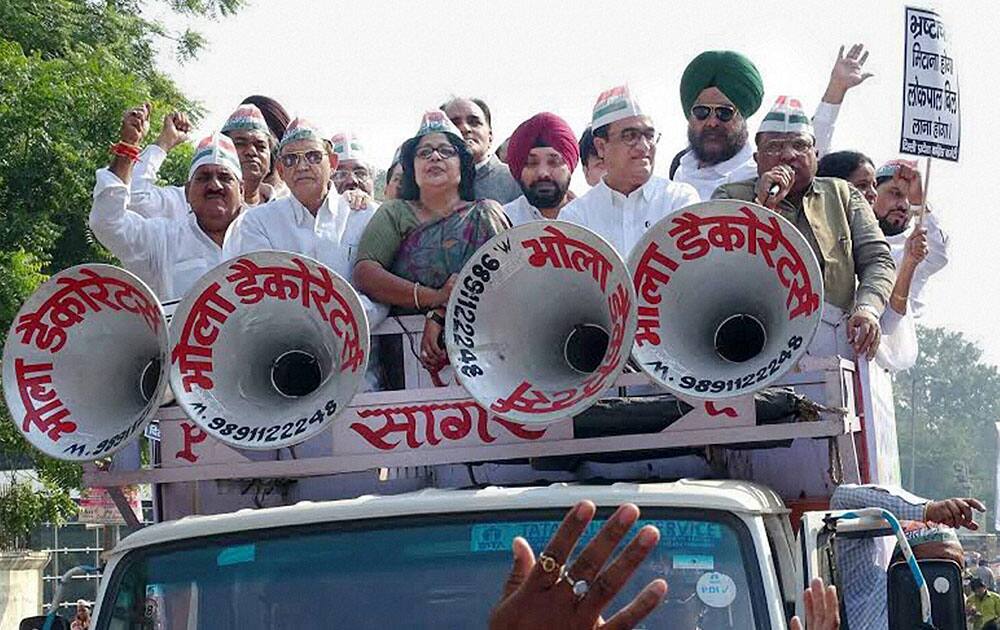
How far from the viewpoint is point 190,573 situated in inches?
189

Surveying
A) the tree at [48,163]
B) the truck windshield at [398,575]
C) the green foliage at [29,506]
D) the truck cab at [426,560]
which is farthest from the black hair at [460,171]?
the green foliage at [29,506]

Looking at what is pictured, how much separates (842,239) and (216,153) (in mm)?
2247

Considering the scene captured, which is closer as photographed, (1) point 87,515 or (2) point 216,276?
(2) point 216,276

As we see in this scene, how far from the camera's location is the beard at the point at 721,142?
Result: 7.25 metres

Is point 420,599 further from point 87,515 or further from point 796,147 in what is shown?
point 87,515

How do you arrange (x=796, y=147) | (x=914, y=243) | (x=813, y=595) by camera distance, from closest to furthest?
(x=813, y=595), (x=796, y=147), (x=914, y=243)

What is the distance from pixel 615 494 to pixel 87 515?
44.2 feet

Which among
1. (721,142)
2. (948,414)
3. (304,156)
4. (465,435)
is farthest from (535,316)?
(948,414)

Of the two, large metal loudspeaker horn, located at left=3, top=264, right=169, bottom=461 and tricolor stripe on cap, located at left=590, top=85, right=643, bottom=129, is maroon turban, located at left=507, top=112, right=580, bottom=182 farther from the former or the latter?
large metal loudspeaker horn, located at left=3, top=264, right=169, bottom=461

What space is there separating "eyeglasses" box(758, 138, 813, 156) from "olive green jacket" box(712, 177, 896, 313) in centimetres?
12

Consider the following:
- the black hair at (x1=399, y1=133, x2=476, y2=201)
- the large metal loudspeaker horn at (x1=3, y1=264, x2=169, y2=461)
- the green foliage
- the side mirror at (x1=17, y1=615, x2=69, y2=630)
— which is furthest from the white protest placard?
the green foliage

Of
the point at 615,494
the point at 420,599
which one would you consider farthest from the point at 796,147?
the point at 420,599

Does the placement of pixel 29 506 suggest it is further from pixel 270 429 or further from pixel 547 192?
pixel 270 429

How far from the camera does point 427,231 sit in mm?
5996
